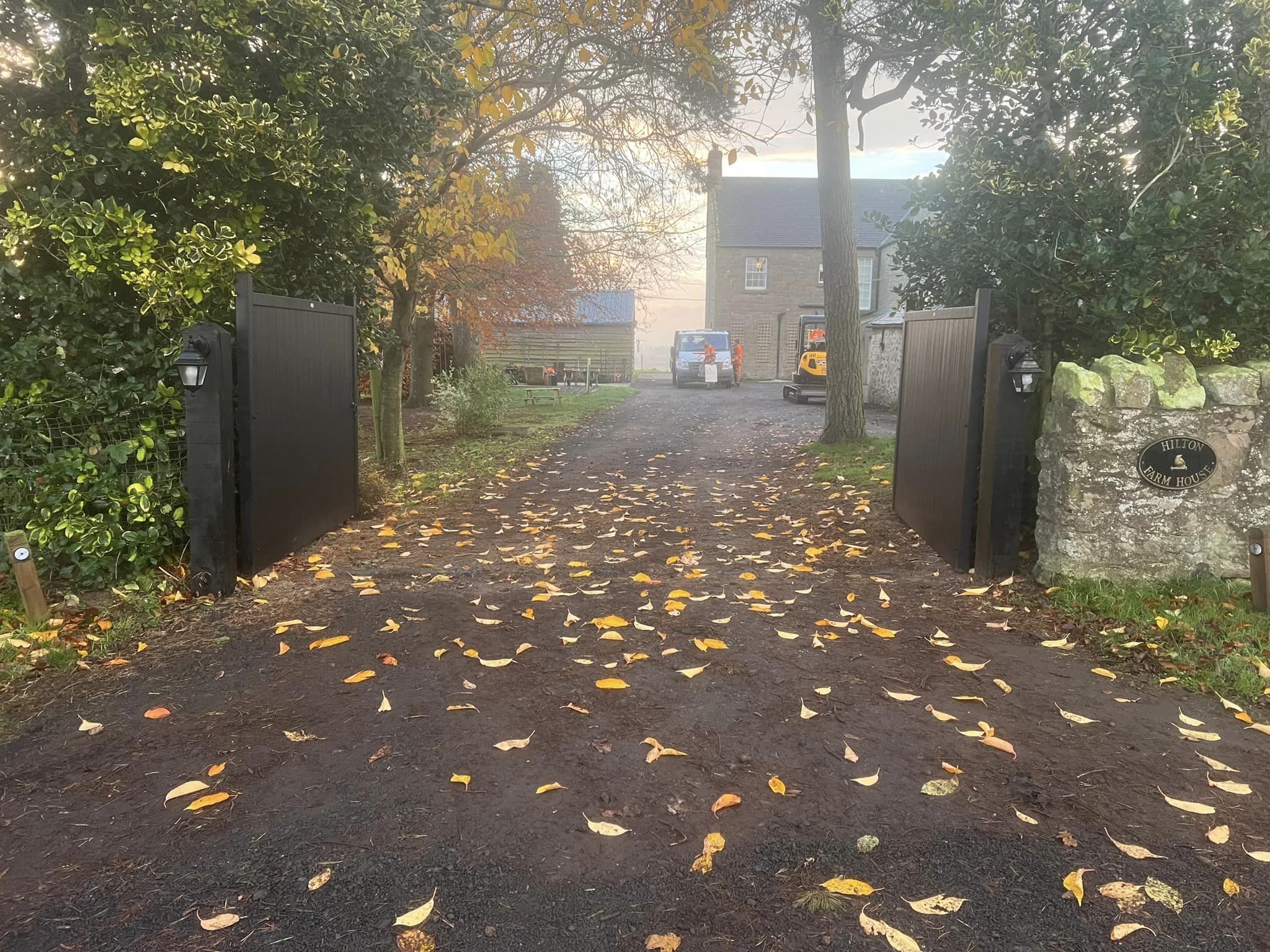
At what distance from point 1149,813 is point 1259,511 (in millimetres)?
3261

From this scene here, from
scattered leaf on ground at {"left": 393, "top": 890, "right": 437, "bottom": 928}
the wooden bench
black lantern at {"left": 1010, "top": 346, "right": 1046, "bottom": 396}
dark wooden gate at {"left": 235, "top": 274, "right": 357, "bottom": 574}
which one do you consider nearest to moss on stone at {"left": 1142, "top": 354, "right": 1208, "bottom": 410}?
black lantern at {"left": 1010, "top": 346, "right": 1046, "bottom": 396}

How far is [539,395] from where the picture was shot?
22828 millimetres

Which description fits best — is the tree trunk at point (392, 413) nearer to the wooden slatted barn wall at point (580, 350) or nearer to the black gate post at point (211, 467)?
the black gate post at point (211, 467)

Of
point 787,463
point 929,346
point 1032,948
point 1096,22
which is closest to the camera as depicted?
point 1032,948

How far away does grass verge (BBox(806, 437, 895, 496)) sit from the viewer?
984 cm

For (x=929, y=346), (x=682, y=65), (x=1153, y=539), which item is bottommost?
(x=1153, y=539)

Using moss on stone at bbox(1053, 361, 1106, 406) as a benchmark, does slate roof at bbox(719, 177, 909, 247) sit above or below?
above

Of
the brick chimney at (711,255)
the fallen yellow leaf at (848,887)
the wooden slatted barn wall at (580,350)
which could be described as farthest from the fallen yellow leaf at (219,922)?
the brick chimney at (711,255)

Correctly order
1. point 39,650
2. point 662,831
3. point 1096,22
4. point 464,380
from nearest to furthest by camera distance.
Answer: point 662,831 → point 39,650 → point 1096,22 → point 464,380

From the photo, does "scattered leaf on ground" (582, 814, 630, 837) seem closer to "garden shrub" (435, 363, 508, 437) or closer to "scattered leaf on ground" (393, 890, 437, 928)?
"scattered leaf on ground" (393, 890, 437, 928)

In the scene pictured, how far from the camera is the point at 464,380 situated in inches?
607

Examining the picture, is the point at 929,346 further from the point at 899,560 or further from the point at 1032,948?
the point at 1032,948

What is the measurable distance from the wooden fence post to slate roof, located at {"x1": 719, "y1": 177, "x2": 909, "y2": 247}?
3906 centimetres

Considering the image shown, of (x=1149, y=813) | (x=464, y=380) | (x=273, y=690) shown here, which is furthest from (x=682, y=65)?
(x=1149, y=813)
